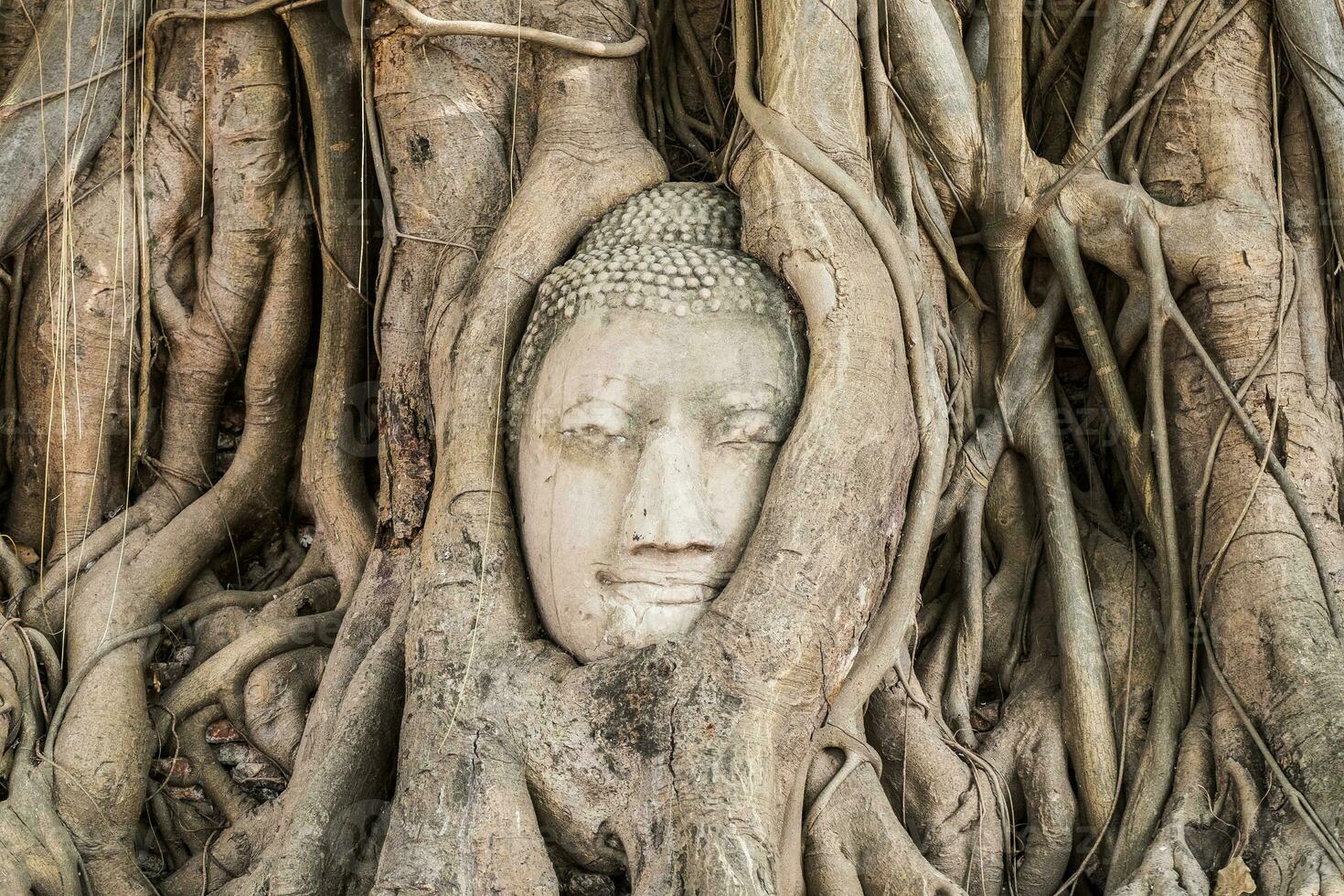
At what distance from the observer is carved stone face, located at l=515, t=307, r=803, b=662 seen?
2.55m

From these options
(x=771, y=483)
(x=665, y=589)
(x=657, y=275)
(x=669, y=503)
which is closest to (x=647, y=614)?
(x=665, y=589)

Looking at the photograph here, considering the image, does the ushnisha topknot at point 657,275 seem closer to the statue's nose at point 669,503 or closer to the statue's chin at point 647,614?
the statue's nose at point 669,503

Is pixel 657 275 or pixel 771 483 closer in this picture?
pixel 771 483

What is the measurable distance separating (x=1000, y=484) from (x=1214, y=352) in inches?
21.4

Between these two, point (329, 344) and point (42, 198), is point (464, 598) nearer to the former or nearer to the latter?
point (329, 344)

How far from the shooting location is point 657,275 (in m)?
2.68

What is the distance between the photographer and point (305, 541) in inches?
141

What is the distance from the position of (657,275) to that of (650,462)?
381mm

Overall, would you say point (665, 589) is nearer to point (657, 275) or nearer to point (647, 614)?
point (647, 614)

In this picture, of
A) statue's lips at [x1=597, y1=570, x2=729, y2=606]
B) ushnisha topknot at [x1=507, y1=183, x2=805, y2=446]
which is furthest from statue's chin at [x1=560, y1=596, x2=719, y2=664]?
ushnisha topknot at [x1=507, y1=183, x2=805, y2=446]

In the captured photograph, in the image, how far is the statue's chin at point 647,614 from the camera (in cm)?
254

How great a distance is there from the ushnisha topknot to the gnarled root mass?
7cm

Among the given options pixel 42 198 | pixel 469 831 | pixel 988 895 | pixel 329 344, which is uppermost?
pixel 42 198

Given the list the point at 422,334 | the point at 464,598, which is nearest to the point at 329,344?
the point at 422,334
